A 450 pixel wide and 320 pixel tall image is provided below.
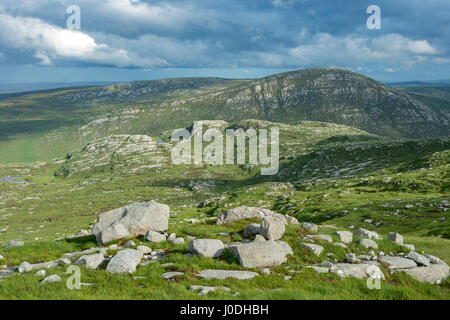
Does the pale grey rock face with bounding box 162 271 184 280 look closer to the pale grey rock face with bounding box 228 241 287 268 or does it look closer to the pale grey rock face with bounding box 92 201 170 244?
the pale grey rock face with bounding box 228 241 287 268

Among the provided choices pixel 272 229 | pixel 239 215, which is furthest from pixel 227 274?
pixel 239 215

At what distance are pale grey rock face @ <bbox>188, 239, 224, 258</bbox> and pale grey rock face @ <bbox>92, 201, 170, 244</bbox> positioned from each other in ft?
21.5

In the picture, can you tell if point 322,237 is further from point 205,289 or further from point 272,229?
point 205,289

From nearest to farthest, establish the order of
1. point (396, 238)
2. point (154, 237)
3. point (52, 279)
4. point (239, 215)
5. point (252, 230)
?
1. point (52, 279)
2. point (154, 237)
3. point (396, 238)
4. point (252, 230)
5. point (239, 215)

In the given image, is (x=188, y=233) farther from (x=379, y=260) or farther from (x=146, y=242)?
(x=379, y=260)

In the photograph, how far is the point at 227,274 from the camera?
1400cm

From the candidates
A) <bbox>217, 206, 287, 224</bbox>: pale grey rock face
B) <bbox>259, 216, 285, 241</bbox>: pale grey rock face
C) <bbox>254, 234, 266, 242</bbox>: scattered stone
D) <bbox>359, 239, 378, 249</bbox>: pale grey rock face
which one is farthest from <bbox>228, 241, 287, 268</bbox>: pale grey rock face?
<bbox>217, 206, 287, 224</bbox>: pale grey rock face

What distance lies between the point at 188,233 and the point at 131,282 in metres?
9.27

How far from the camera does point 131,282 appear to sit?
42.9 ft

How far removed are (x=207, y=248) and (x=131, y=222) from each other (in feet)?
27.8

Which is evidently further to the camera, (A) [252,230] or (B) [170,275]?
(A) [252,230]

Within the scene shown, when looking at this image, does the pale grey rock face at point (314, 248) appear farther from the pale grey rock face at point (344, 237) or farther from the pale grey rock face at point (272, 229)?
the pale grey rock face at point (344, 237)

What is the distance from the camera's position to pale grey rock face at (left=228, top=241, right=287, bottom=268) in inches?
601
